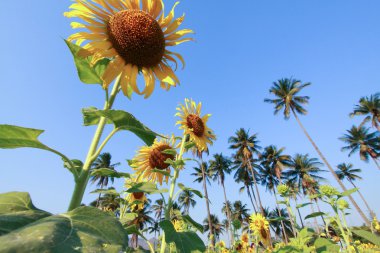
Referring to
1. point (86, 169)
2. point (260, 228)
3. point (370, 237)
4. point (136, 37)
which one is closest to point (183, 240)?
point (86, 169)

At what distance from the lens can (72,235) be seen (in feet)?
2.20

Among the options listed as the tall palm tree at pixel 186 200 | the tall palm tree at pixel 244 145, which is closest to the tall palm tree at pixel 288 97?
the tall palm tree at pixel 244 145

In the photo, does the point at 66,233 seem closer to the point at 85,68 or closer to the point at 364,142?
the point at 85,68

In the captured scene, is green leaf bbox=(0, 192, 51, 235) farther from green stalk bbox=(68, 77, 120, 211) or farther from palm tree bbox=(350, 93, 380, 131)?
palm tree bbox=(350, 93, 380, 131)

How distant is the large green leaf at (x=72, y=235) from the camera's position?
0.58 meters

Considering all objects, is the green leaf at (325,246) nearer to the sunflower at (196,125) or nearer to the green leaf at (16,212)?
the sunflower at (196,125)

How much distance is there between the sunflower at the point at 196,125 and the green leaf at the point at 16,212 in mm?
3208

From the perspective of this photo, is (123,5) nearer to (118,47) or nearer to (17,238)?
(118,47)

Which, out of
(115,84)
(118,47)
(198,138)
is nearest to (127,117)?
(115,84)

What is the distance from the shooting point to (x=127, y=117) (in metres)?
1.29

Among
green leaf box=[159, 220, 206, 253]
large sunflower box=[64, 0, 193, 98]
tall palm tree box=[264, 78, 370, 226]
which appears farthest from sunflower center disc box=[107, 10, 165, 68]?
tall palm tree box=[264, 78, 370, 226]

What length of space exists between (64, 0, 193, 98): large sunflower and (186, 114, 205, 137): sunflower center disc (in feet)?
7.68

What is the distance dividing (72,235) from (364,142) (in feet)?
190

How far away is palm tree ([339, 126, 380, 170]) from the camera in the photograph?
4681cm
